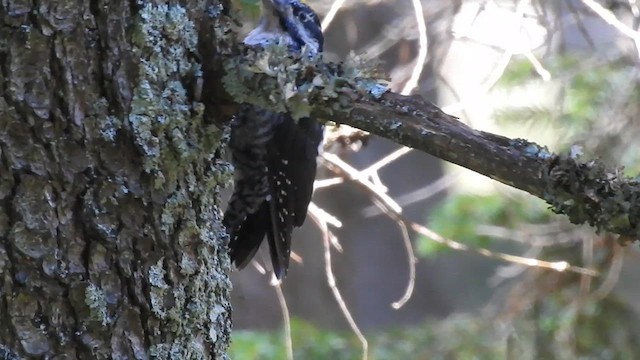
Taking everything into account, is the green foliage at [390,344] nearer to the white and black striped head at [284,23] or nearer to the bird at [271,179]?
the bird at [271,179]

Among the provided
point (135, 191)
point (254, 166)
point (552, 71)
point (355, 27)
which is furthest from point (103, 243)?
point (355, 27)

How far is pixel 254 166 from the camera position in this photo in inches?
79.7

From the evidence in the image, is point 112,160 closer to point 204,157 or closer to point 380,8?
point 204,157

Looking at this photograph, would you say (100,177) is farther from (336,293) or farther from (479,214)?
(479,214)

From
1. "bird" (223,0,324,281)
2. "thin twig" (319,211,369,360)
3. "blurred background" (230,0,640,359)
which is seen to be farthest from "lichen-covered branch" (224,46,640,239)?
"thin twig" (319,211,369,360)

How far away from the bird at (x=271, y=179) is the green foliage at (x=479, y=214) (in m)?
0.71

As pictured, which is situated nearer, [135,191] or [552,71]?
[135,191]

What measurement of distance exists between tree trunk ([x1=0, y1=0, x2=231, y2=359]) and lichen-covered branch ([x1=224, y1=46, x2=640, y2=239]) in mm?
101

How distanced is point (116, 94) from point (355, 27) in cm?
316

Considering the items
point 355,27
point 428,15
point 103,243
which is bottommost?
point 103,243

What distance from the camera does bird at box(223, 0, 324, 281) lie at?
1.94 meters

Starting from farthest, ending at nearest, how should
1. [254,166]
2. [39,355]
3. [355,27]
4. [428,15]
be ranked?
1. [355,27]
2. [428,15]
3. [254,166]
4. [39,355]

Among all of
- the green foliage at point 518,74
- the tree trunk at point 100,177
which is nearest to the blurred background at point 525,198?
the green foliage at point 518,74

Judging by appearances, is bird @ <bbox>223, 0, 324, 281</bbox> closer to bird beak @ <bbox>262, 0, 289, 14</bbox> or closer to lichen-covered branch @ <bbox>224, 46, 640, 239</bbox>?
bird beak @ <bbox>262, 0, 289, 14</bbox>
